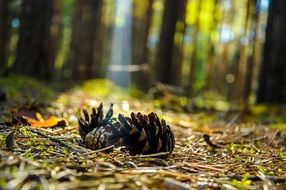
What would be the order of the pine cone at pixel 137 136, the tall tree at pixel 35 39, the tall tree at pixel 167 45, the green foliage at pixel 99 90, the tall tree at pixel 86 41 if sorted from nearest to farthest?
the pine cone at pixel 137 136 < the tall tree at pixel 35 39 < the green foliage at pixel 99 90 < the tall tree at pixel 167 45 < the tall tree at pixel 86 41

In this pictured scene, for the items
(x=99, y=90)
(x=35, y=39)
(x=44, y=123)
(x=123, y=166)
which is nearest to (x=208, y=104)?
(x=99, y=90)

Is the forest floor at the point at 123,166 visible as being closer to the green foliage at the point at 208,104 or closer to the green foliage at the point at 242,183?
the green foliage at the point at 242,183

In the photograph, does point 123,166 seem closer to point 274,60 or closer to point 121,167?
point 121,167

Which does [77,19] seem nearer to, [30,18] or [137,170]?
[30,18]

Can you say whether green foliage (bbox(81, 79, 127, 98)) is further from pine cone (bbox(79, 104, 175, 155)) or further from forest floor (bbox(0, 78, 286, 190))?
pine cone (bbox(79, 104, 175, 155))

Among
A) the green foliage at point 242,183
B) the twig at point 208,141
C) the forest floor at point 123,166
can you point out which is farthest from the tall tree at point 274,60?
the green foliage at point 242,183

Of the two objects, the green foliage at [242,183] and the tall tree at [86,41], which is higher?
the tall tree at [86,41]

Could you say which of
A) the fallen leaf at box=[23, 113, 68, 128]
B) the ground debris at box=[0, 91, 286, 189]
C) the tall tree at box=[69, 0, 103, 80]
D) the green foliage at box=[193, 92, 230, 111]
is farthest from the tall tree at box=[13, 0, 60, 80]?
the ground debris at box=[0, 91, 286, 189]
